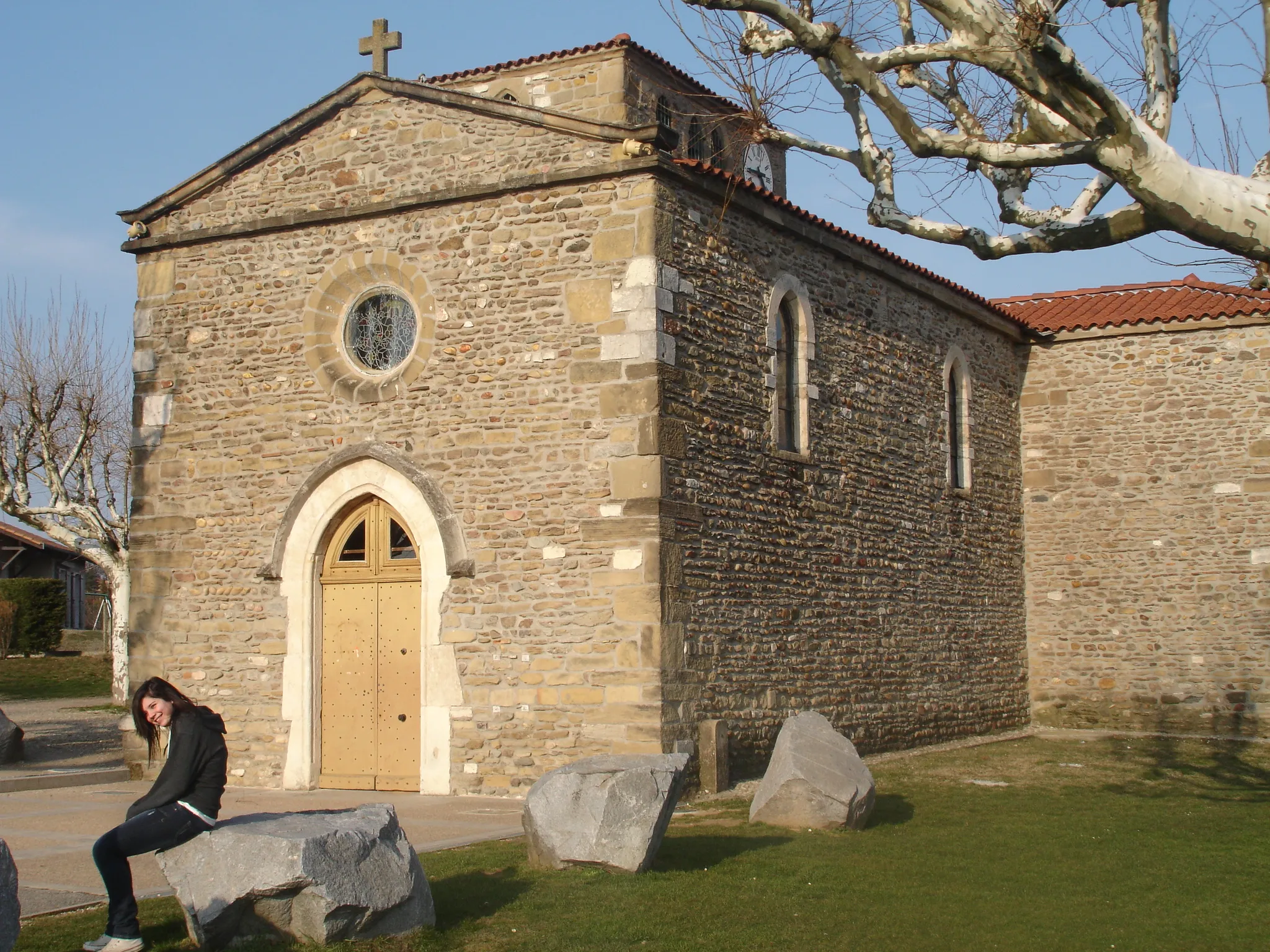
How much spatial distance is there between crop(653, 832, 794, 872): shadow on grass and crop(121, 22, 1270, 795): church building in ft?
6.36

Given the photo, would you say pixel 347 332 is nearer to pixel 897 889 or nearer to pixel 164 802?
pixel 164 802

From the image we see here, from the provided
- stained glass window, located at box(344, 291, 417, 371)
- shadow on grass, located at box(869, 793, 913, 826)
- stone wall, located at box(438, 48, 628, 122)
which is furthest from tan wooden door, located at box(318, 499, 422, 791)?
stone wall, located at box(438, 48, 628, 122)

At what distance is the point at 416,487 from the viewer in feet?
40.7

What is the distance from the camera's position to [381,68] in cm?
1349

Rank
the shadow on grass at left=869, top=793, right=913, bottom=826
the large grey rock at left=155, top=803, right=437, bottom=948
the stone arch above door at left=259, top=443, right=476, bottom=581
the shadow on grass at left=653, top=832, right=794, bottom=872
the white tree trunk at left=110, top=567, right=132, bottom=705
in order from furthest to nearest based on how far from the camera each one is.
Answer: the white tree trunk at left=110, top=567, right=132, bottom=705 → the stone arch above door at left=259, top=443, right=476, bottom=581 → the shadow on grass at left=869, top=793, right=913, bottom=826 → the shadow on grass at left=653, top=832, right=794, bottom=872 → the large grey rock at left=155, top=803, right=437, bottom=948

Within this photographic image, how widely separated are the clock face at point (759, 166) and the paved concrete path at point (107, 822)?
39.0ft

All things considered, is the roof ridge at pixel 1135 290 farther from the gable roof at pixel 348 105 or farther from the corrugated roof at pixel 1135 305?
the gable roof at pixel 348 105

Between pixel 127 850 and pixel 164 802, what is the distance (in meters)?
0.26

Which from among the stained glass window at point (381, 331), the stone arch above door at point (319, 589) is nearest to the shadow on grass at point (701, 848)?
the stone arch above door at point (319, 589)

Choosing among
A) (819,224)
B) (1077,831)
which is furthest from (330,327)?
(1077,831)

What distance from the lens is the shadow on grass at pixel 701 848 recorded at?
837 centimetres

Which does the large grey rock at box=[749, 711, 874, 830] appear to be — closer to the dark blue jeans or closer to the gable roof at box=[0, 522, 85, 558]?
the dark blue jeans

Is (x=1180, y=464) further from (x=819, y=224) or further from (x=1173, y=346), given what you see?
(x=819, y=224)

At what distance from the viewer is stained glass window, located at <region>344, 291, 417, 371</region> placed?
12844 millimetres
